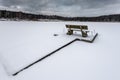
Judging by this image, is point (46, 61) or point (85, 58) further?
point (85, 58)

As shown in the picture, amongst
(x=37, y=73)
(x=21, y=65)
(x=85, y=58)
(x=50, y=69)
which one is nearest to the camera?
(x=37, y=73)

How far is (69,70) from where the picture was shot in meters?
4.96

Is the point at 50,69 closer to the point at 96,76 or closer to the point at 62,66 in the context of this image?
the point at 62,66

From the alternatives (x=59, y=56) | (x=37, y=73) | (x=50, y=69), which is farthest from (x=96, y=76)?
(x=59, y=56)

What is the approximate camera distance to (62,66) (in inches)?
210

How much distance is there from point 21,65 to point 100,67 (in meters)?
2.94

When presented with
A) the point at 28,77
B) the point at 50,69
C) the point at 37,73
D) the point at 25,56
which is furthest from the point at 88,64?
the point at 25,56

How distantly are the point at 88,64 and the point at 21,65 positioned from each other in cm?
255

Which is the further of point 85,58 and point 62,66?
point 85,58

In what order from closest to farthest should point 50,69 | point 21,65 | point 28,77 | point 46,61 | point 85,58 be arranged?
point 28,77 < point 50,69 < point 21,65 < point 46,61 < point 85,58

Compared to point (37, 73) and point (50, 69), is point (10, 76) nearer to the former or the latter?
point (37, 73)

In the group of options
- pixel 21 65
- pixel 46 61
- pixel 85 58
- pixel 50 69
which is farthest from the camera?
pixel 85 58

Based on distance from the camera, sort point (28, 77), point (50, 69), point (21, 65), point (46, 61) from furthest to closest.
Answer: point (46, 61) < point (21, 65) < point (50, 69) < point (28, 77)

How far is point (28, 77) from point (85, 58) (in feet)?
9.22
